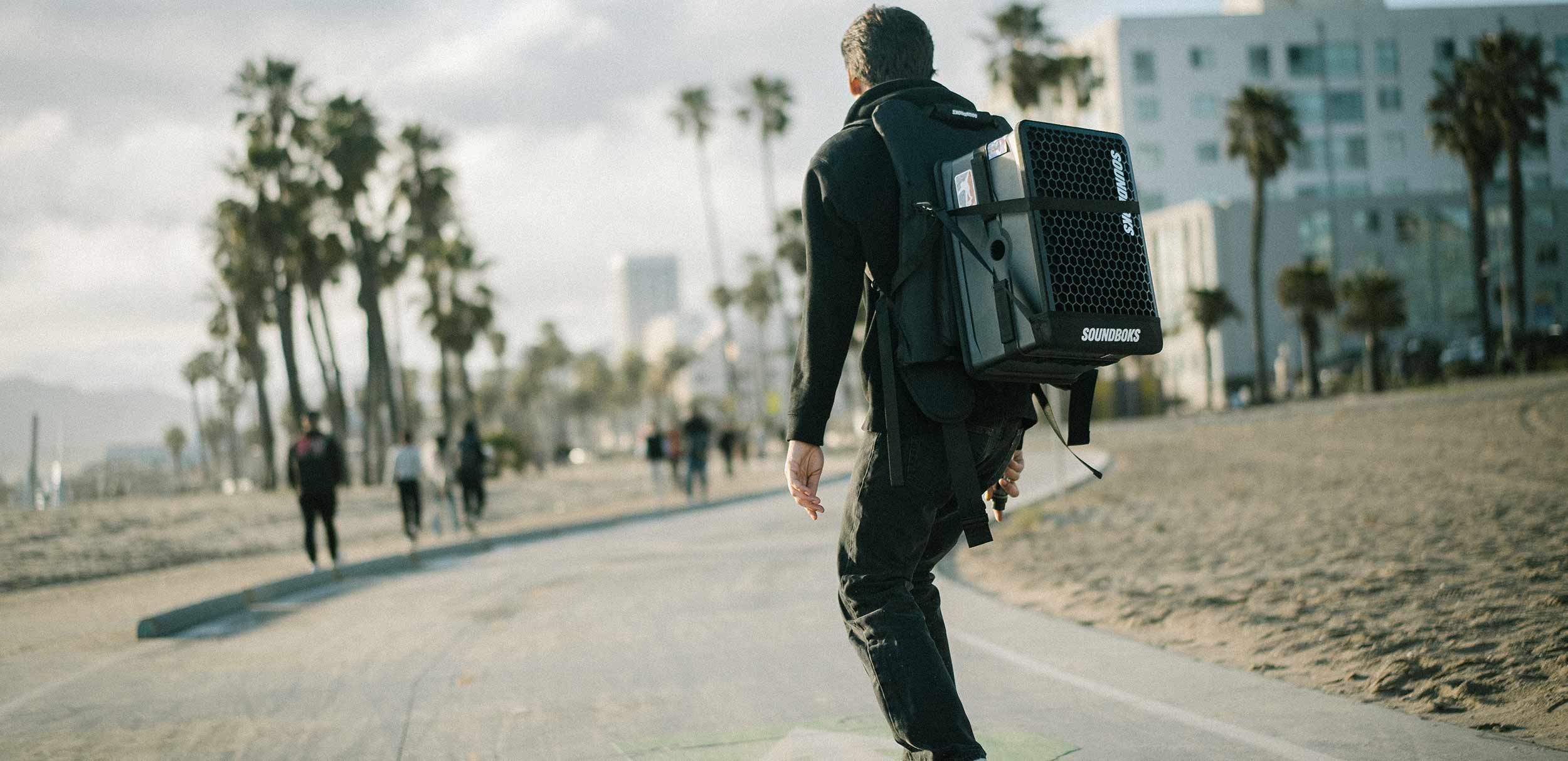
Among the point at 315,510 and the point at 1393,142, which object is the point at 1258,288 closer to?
the point at 1393,142

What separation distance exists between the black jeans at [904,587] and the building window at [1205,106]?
84279 mm

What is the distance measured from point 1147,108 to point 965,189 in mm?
82571

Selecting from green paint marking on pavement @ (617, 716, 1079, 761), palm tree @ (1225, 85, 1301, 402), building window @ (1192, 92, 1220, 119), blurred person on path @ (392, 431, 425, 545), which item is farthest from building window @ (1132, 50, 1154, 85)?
green paint marking on pavement @ (617, 716, 1079, 761)

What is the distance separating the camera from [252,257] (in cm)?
4303

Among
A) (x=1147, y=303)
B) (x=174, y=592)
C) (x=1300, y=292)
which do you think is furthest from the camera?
(x=1300, y=292)

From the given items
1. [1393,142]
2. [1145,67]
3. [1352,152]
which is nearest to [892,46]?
[1145,67]

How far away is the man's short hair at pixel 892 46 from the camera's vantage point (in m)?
3.29

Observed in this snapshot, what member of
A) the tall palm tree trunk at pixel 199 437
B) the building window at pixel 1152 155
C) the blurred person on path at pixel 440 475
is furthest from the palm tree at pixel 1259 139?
the tall palm tree trunk at pixel 199 437

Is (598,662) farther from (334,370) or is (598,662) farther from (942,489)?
(334,370)

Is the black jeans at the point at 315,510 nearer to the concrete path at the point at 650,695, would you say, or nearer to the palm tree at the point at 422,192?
the concrete path at the point at 650,695

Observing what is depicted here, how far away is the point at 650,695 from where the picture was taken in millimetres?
5602

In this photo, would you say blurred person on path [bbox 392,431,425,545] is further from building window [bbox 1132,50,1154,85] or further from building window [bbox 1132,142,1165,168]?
building window [bbox 1132,50,1154,85]

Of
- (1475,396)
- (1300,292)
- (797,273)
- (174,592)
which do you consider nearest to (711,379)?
(797,273)

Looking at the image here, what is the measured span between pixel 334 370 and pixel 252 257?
539cm
